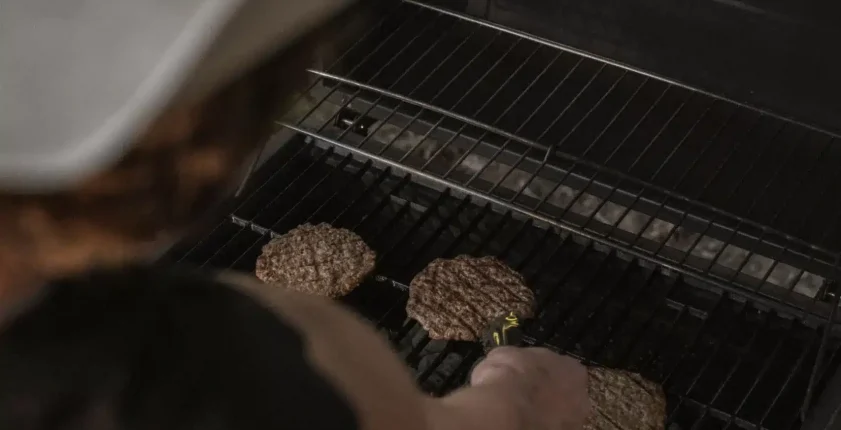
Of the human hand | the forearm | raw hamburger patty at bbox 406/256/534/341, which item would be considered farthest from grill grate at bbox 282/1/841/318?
the forearm

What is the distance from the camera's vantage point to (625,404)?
1.16m

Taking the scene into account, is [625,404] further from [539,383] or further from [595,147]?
[595,147]

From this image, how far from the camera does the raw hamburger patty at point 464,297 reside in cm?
127

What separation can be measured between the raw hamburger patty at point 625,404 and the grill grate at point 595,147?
0.70ft

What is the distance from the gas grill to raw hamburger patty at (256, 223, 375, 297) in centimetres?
4

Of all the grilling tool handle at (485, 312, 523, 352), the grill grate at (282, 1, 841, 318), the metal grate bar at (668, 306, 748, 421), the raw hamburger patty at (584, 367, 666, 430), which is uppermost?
the grill grate at (282, 1, 841, 318)

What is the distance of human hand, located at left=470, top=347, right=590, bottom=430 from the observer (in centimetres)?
83

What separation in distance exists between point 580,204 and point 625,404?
374mm

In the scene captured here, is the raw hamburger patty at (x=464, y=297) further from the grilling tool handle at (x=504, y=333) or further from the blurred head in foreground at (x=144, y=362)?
the blurred head in foreground at (x=144, y=362)

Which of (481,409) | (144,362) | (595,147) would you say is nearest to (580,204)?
(595,147)

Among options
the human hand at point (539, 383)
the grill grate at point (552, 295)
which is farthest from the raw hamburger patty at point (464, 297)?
the human hand at point (539, 383)

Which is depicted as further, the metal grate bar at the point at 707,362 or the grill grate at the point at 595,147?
the grill grate at the point at 595,147

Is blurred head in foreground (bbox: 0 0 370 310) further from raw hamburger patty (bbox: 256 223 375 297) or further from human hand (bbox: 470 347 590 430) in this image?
raw hamburger patty (bbox: 256 223 375 297)

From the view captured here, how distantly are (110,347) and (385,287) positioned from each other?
3.31ft
